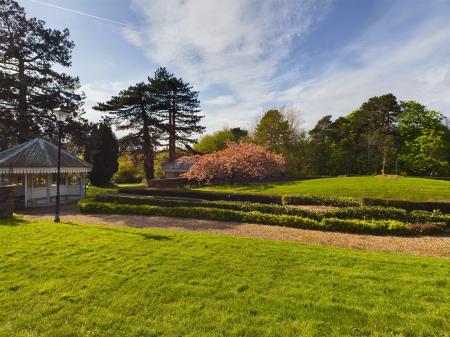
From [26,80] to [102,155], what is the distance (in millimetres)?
9167

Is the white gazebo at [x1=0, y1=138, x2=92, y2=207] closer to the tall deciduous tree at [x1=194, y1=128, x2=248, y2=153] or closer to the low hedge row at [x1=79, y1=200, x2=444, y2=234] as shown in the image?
the low hedge row at [x1=79, y1=200, x2=444, y2=234]

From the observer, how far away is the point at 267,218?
1123 centimetres

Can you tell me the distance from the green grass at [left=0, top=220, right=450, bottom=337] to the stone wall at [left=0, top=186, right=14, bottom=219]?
545 cm

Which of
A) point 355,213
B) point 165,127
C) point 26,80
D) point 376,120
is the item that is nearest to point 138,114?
point 165,127

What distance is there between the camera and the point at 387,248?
799cm

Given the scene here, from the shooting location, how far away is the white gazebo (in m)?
15.5

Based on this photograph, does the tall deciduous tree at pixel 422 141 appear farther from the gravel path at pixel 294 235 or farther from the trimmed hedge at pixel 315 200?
the gravel path at pixel 294 235

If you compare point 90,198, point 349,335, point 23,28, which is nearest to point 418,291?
point 349,335

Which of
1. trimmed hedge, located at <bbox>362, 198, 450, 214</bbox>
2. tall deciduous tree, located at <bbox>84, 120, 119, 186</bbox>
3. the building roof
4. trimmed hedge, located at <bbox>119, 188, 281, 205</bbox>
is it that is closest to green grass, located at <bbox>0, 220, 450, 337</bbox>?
trimmed hedge, located at <bbox>362, 198, 450, 214</bbox>

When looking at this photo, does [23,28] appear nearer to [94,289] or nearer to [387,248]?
[94,289]

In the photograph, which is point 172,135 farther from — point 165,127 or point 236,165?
point 236,165

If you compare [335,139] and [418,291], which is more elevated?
[335,139]

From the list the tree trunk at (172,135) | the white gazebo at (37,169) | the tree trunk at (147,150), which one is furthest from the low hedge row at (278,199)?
the tree trunk at (172,135)

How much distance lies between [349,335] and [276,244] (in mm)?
3967
